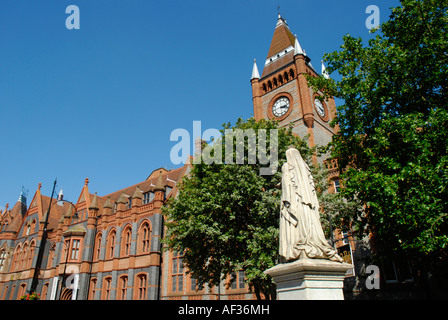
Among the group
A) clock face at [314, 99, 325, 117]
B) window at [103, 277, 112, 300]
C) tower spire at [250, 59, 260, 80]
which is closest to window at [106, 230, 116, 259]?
window at [103, 277, 112, 300]

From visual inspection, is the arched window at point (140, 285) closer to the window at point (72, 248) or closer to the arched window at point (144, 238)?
the arched window at point (144, 238)

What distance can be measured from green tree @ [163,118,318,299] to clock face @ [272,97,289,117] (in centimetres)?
1647

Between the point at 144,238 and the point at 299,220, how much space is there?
29.8 metres

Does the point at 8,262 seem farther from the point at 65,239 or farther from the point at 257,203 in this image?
the point at 257,203

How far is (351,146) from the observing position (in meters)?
15.3

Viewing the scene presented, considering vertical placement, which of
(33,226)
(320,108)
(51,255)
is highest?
(320,108)

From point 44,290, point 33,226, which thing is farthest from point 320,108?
point 33,226

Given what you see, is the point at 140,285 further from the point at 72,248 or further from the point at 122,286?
the point at 72,248

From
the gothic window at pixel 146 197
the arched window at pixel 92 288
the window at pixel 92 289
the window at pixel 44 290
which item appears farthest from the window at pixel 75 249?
the gothic window at pixel 146 197

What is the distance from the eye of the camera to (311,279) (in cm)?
579

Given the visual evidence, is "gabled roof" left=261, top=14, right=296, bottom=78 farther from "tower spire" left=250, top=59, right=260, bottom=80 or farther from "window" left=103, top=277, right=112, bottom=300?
"window" left=103, top=277, right=112, bottom=300

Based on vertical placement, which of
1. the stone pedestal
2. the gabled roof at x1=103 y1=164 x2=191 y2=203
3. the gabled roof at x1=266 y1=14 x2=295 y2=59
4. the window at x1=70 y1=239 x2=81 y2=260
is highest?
the gabled roof at x1=266 y1=14 x2=295 y2=59

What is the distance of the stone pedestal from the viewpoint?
5734mm
